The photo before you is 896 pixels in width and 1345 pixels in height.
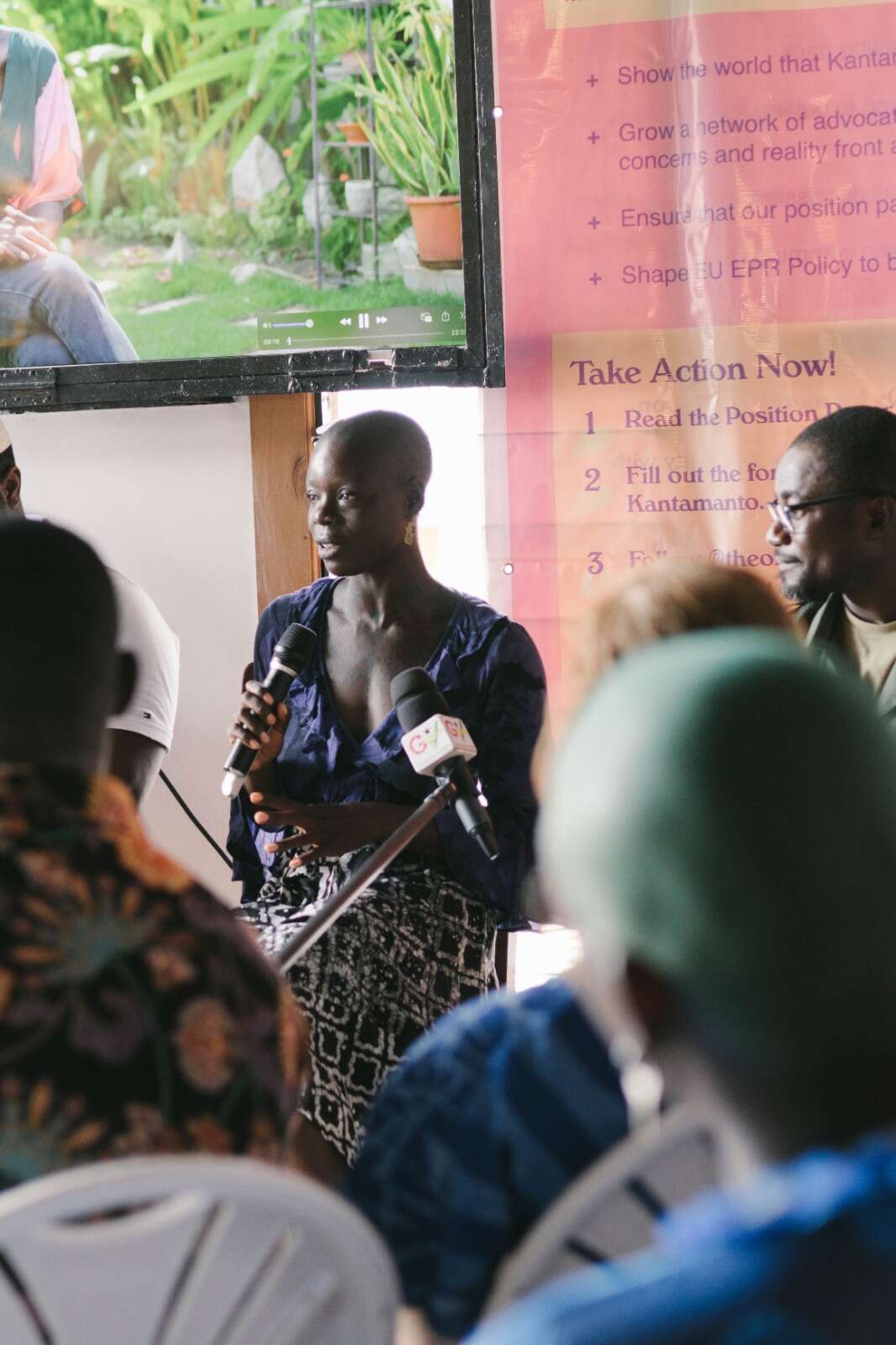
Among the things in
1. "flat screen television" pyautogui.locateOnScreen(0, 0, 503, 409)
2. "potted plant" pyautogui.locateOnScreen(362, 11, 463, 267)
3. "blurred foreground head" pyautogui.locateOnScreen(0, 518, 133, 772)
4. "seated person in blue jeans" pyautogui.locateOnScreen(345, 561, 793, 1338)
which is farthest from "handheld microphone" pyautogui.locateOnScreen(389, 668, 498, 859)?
"potted plant" pyautogui.locateOnScreen(362, 11, 463, 267)

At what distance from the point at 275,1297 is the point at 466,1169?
0.16 metres

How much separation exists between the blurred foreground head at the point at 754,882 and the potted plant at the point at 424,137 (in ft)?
9.73

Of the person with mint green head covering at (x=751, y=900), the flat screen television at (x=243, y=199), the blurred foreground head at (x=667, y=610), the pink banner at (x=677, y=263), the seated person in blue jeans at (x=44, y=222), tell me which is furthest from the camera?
the seated person in blue jeans at (x=44, y=222)

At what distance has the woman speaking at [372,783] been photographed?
2471mm

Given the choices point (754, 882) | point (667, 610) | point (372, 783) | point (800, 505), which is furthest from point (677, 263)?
point (754, 882)

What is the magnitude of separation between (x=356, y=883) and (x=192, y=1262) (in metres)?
0.81

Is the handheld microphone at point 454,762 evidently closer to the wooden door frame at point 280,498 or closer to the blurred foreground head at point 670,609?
the blurred foreground head at point 670,609

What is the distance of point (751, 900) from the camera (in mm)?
692

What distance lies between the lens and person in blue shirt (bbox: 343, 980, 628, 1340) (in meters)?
1.07

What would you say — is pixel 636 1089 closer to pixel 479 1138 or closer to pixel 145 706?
pixel 479 1138

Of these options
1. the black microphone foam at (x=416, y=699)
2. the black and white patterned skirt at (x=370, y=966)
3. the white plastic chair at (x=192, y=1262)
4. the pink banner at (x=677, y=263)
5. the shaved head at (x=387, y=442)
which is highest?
the pink banner at (x=677, y=263)

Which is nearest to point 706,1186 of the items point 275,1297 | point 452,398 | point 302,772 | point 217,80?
point 275,1297

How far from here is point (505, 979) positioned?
9.69 ft

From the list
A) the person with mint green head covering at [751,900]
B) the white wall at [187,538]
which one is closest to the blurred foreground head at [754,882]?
the person with mint green head covering at [751,900]
